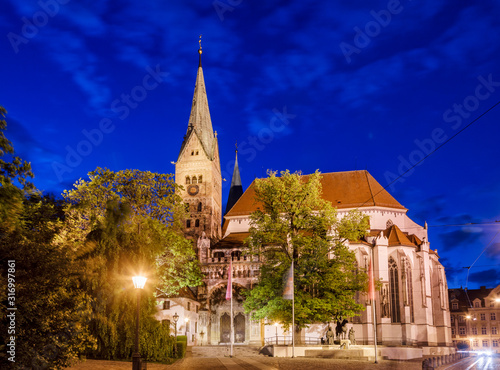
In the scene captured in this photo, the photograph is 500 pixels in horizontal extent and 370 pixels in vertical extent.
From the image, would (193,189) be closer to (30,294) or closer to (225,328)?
(225,328)

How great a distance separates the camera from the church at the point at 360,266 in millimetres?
43781

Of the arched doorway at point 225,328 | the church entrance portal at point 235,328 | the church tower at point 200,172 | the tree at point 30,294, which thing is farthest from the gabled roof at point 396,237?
the tree at point 30,294

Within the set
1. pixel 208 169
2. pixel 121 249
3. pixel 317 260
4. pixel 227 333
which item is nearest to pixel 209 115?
pixel 208 169

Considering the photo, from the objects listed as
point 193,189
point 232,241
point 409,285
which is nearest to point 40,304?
point 409,285

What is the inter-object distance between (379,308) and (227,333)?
52.3 feet

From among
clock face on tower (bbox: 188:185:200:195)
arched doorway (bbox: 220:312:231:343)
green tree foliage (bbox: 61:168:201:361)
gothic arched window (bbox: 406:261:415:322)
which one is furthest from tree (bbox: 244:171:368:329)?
clock face on tower (bbox: 188:185:200:195)

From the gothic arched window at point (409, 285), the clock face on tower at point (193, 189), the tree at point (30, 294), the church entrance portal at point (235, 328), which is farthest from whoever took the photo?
the clock face on tower at point (193, 189)

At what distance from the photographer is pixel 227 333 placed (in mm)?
50375

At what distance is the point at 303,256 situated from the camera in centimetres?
3206

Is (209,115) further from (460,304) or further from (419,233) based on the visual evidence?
(460,304)

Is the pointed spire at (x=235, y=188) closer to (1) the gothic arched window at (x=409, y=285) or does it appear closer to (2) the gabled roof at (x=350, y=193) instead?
(2) the gabled roof at (x=350, y=193)

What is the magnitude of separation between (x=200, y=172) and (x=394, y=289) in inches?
1150

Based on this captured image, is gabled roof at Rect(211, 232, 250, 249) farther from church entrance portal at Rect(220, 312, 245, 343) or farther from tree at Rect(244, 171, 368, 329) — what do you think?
tree at Rect(244, 171, 368, 329)

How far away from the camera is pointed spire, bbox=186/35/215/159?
65.5 metres
